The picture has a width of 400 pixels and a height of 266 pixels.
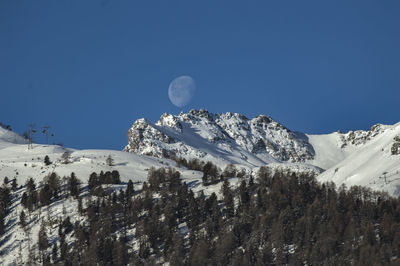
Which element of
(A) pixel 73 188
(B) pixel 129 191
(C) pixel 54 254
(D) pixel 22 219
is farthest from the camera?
(A) pixel 73 188

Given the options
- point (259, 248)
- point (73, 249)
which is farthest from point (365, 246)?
point (73, 249)

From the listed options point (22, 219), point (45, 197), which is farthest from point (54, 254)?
point (45, 197)

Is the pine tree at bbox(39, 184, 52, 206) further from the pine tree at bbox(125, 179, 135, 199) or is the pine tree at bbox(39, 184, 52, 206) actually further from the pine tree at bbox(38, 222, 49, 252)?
the pine tree at bbox(125, 179, 135, 199)

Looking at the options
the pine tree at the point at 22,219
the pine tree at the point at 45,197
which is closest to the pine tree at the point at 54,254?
the pine tree at the point at 22,219

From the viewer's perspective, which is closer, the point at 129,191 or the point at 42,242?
the point at 42,242

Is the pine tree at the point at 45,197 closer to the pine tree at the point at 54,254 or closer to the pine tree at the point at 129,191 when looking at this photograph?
the pine tree at the point at 129,191

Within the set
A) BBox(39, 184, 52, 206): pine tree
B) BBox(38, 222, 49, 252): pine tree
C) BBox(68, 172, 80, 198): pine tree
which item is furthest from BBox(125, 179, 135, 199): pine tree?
BBox(38, 222, 49, 252): pine tree

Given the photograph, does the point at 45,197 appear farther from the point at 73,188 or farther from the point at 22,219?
the point at 22,219

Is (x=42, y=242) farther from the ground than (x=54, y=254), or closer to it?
farther from the ground

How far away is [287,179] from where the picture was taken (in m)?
192

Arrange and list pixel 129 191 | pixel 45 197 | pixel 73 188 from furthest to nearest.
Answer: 1. pixel 73 188
2. pixel 129 191
3. pixel 45 197

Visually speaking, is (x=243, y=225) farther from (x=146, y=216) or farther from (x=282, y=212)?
(x=146, y=216)

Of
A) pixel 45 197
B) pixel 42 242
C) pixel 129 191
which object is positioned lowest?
pixel 42 242

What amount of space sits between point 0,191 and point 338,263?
380ft
